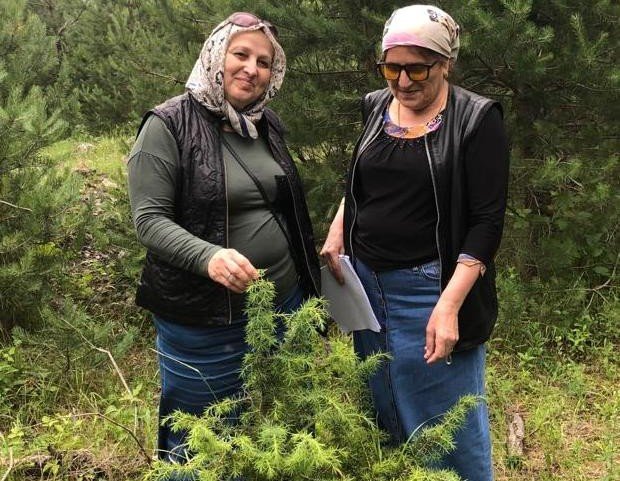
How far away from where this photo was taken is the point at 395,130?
199cm

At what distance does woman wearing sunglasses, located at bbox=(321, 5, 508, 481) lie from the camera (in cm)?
182

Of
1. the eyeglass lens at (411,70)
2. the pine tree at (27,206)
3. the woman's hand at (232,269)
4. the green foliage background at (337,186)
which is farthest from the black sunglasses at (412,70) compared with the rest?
the pine tree at (27,206)

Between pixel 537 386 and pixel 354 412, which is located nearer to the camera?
pixel 354 412

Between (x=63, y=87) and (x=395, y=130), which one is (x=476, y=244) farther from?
(x=63, y=87)

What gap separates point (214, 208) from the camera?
1.92 m

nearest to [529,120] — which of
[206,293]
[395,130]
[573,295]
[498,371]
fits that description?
[573,295]

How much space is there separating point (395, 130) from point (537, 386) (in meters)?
2.40

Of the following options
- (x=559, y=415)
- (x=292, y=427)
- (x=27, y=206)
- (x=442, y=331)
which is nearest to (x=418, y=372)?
(x=442, y=331)

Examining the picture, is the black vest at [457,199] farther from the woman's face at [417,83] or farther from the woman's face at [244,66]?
the woman's face at [244,66]

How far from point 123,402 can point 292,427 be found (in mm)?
2272

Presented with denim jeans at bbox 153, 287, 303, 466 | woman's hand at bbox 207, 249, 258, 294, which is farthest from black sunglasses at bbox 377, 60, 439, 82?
denim jeans at bbox 153, 287, 303, 466

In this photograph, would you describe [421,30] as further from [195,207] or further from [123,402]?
[123,402]

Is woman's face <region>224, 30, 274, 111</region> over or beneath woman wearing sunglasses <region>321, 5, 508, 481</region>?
over

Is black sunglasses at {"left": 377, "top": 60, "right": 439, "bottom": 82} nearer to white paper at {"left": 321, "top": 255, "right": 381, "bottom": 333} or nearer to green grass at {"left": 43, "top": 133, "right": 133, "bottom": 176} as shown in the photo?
white paper at {"left": 321, "top": 255, "right": 381, "bottom": 333}
